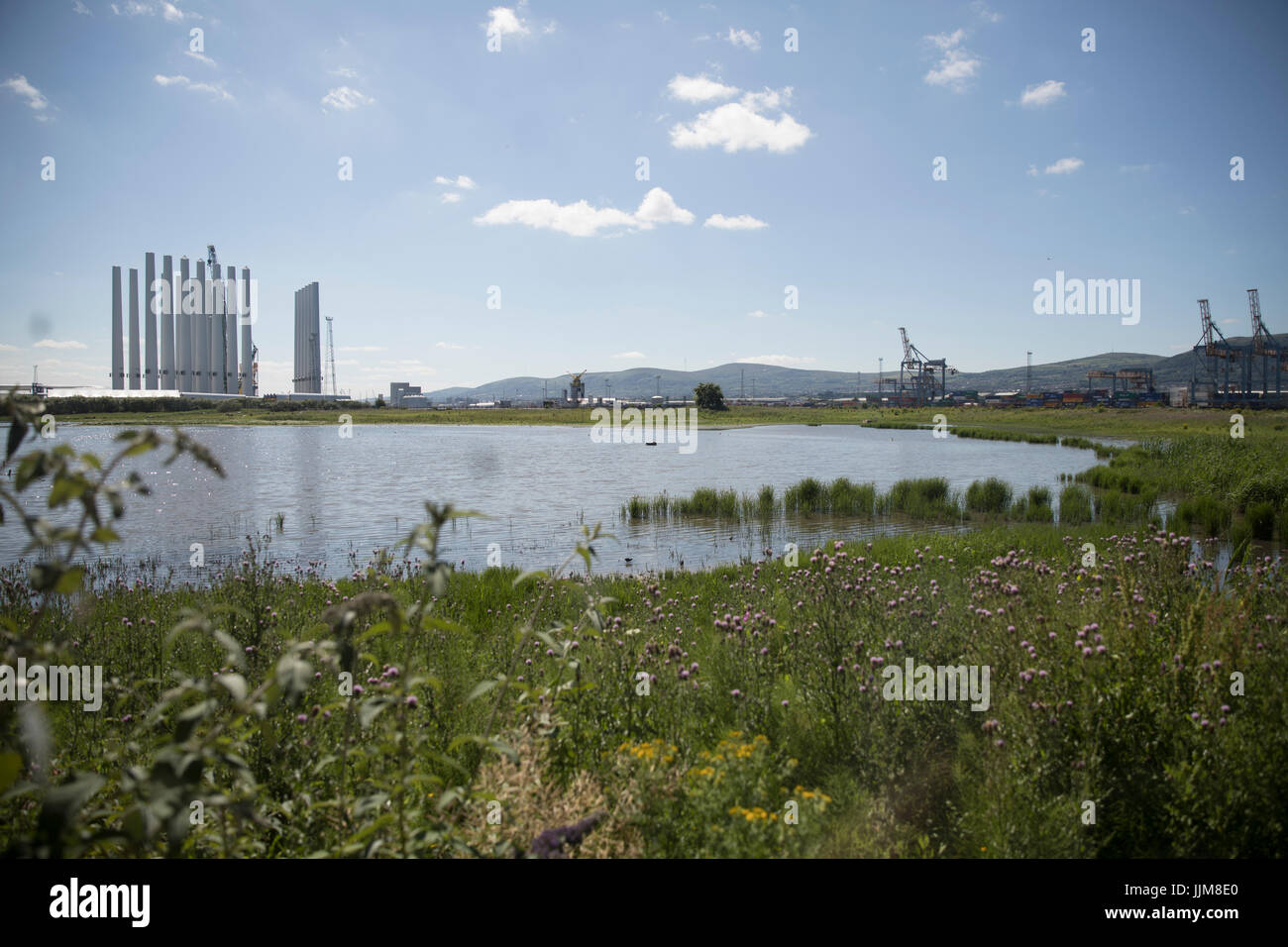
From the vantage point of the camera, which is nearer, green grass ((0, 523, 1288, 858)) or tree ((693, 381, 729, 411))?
green grass ((0, 523, 1288, 858))

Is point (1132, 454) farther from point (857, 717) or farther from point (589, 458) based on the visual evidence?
point (857, 717)

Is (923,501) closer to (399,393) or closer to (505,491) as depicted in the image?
(505,491)

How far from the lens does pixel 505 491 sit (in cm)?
2625

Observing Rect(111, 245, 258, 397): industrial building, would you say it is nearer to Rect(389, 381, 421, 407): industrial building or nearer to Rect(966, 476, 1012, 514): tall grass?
Rect(966, 476, 1012, 514): tall grass

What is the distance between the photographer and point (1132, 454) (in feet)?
100

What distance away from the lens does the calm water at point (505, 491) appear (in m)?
15.7

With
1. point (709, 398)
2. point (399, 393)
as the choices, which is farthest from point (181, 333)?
point (399, 393)

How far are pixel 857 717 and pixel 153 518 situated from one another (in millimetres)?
21506

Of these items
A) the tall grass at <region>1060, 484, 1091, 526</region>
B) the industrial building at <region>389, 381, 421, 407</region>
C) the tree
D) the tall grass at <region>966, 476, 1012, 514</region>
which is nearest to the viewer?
the tall grass at <region>1060, 484, 1091, 526</region>

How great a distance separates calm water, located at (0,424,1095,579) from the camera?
15703 millimetres

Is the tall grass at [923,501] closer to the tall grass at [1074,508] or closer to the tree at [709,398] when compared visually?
the tall grass at [1074,508]

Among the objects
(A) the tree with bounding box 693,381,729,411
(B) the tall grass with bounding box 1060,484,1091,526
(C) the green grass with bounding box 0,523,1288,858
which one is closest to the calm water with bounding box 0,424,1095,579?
(C) the green grass with bounding box 0,523,1288,858

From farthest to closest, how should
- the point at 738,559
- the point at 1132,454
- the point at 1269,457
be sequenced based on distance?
the point at 1132,454 → the point at 1269,457 → the point at 738,559
